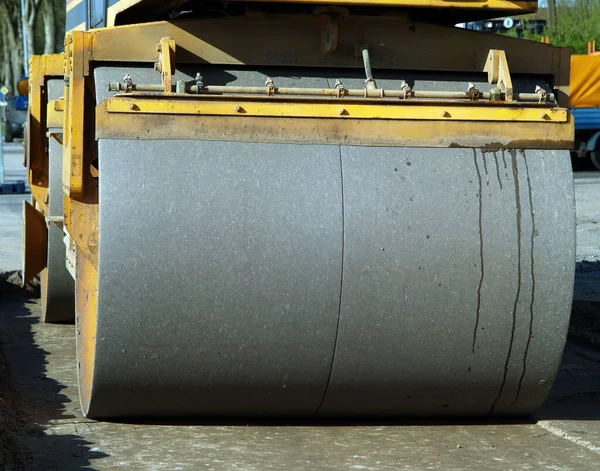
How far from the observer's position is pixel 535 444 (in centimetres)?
433

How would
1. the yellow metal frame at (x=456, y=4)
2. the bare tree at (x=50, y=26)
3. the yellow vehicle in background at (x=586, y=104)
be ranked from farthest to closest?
the bare tree at (x=50, y=26) < the yellow vehicle in background at (x=586, y=104) < the yellow metal frame at (x=456, y=4)

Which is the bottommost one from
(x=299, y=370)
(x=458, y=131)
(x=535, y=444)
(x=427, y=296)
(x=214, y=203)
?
(x=535, y=444)

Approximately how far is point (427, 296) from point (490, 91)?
957 mm

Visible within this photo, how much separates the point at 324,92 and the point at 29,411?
1.87 metres

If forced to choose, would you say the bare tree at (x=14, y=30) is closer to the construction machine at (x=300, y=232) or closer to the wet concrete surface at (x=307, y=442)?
the construction machine at (x=300, y=232)

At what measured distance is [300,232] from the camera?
4109 mm

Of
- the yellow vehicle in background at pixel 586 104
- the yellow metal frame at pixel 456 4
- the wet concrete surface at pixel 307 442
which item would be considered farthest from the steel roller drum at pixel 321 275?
the yellow vehicle in background at pixel 586 104

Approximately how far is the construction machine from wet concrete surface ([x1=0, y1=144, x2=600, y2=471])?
0.09 meters

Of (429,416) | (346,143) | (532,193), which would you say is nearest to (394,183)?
(346,143)

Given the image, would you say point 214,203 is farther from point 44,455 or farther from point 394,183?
point 44,455

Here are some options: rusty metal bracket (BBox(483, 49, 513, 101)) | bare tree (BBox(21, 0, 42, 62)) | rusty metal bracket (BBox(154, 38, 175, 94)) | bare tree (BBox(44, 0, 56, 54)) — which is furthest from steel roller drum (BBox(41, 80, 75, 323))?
bare tree (BBox(21, 0, 42, 62))

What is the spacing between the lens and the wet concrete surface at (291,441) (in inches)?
158

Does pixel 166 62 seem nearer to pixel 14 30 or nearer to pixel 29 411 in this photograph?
pixel 29 411

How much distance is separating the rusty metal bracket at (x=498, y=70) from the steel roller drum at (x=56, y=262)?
8.69ft
